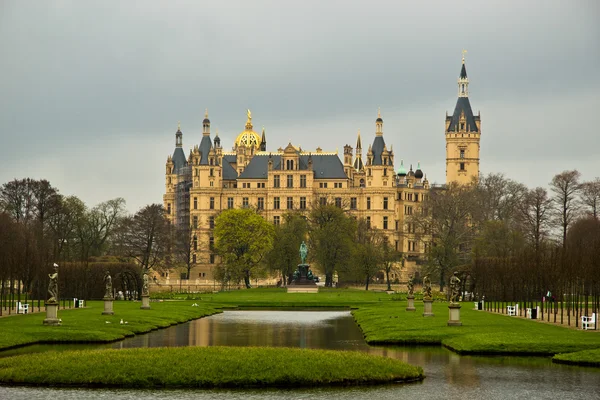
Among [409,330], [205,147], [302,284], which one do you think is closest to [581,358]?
[409,330]

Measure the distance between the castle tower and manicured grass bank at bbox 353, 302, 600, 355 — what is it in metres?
119

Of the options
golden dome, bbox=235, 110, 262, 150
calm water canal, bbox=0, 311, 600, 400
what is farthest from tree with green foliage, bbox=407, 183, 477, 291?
golden dome, bbox=235, 110, 262, 150

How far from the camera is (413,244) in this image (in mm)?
165250

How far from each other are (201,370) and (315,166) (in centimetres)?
13239

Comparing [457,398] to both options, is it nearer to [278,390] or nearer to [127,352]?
[278,390]

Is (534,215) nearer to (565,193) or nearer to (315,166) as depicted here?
(565,193)

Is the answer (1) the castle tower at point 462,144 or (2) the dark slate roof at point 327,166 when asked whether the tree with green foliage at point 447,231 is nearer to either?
(2) the dark slate roof at point 327,166

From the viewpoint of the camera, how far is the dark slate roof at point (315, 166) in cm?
16062

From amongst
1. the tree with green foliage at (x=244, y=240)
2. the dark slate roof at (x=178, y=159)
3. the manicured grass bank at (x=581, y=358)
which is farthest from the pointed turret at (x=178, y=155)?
the manicured grass bank at (x=581, y=358)

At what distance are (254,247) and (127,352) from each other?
80.2m

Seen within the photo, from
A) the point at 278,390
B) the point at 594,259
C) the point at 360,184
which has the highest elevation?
the point at 360,184

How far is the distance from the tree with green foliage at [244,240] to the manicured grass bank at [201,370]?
7949 centimetres

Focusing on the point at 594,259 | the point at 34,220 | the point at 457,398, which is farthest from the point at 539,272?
the point at 34,220

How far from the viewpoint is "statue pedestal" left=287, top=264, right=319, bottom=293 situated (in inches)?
3932
